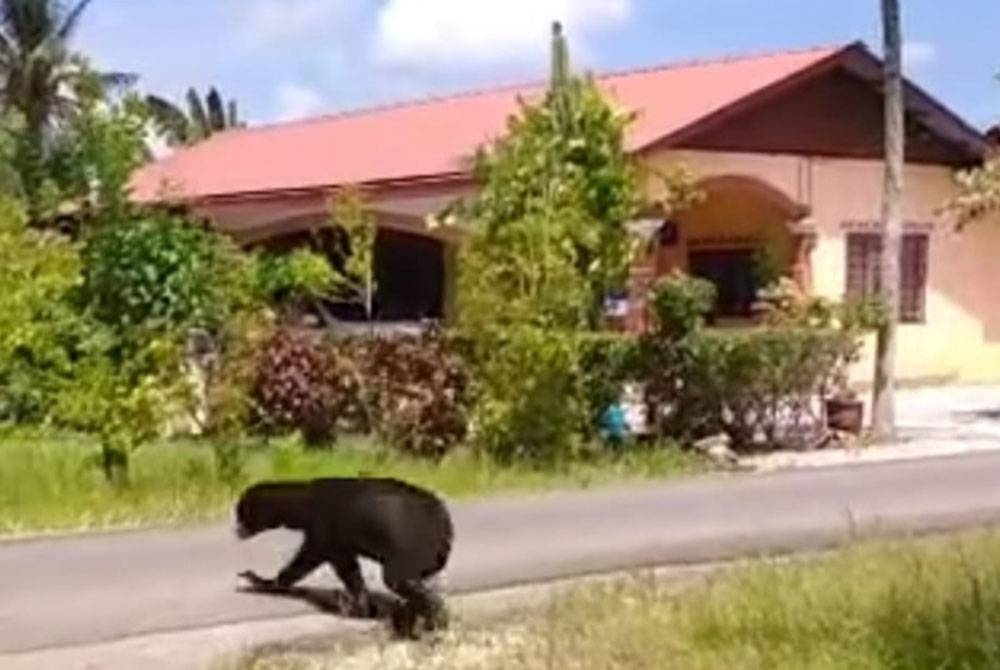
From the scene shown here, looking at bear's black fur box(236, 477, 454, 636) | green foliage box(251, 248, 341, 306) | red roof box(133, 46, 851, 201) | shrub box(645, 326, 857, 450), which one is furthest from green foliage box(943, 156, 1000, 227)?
bear's black fur box(236, 477, 454, 636)

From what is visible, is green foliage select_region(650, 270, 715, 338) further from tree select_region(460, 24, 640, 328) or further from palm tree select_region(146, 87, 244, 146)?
palm tree select_region(146, 87, 244, 146)

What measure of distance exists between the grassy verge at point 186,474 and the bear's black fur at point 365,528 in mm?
4124

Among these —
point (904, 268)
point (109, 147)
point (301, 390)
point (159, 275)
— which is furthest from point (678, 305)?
point (904, 268)

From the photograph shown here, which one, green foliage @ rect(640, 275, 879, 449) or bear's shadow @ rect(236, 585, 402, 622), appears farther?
green foliage @ rect(640, 275, 879, 449)

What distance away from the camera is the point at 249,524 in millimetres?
10133

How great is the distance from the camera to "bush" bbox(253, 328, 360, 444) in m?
20.1

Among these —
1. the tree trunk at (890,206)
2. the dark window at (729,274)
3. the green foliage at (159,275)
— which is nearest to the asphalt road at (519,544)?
the green foliage at (159,275)

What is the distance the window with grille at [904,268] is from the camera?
30.0 metres

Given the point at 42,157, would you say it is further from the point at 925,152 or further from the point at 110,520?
the point at 110,520

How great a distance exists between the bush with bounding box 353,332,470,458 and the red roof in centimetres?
525

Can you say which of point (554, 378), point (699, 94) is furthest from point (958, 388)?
point (554, 378)

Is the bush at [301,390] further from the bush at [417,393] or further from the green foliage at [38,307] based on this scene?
the green foliage at [38,307]

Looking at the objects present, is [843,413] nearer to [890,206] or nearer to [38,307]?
[890,206]

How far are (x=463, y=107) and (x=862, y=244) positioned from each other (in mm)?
6527
